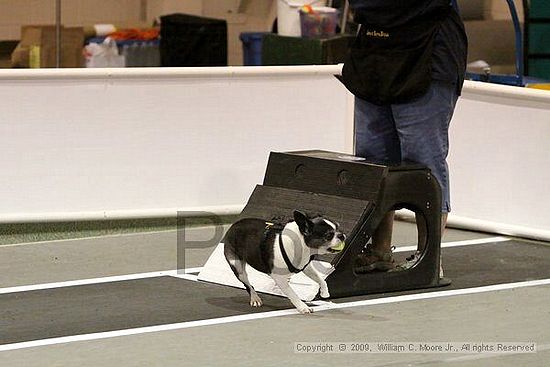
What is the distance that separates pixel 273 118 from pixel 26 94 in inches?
55.1

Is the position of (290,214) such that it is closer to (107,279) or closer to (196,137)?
(107,279)

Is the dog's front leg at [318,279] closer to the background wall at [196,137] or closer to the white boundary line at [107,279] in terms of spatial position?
the white boundary line at [107,279]

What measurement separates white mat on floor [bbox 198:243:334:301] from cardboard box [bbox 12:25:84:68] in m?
5.43

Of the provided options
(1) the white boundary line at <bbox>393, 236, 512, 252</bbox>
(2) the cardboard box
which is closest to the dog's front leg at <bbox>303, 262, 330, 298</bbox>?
(1) the white boundary line at <bbox>393, 236, 512, 252</bbox>

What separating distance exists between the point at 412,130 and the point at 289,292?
97cm

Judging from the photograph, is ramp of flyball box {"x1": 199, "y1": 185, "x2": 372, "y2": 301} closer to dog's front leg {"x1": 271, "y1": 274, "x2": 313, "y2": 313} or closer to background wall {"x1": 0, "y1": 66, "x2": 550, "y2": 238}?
dog's front leg {"x1": 271, "y1": 274, "x2": 313, "y2": 313}

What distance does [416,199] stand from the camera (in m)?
5.32

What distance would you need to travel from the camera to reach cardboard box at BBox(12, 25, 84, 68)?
10719 mm

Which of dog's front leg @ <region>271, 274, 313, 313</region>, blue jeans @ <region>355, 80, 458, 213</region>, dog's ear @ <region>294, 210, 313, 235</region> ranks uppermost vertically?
blue jeans @ <region>355, 80, 458, 213</region>

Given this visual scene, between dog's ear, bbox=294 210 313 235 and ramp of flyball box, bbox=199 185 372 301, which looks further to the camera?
ramp of flyball box, bbox=199 185 372 301

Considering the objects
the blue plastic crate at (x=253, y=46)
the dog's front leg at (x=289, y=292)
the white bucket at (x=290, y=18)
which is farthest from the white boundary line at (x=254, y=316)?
the blue plastic crate at (x=253, y=46)

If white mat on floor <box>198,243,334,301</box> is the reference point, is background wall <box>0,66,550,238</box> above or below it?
above

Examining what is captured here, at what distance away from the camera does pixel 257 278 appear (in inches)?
211

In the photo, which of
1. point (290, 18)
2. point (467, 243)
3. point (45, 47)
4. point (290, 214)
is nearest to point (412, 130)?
point (290, 214)
